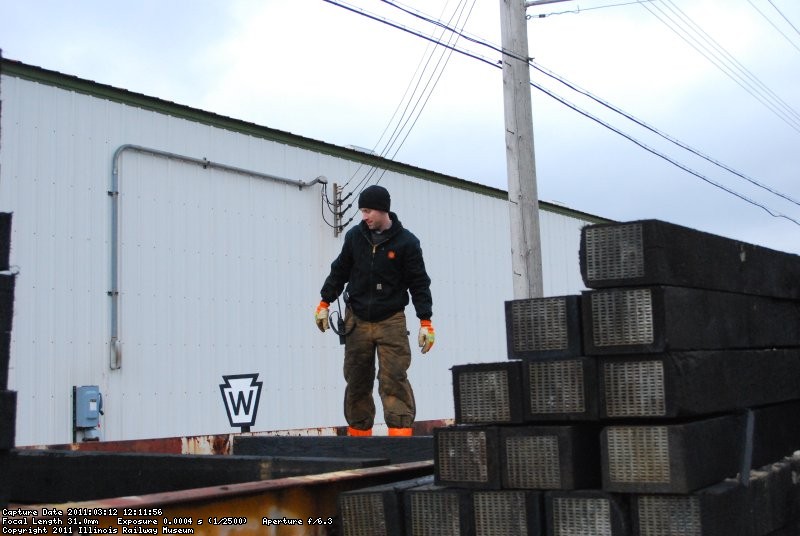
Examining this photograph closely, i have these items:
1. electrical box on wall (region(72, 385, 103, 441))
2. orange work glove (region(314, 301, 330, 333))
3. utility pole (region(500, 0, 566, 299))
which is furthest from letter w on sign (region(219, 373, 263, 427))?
utility pole (region(500, 0, 566, 299))

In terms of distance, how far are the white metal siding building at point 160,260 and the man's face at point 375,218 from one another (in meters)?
5.87

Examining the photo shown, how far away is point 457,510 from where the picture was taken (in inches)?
158

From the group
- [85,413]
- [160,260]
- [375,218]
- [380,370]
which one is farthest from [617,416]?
[160,260]

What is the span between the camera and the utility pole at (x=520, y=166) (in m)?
14.0

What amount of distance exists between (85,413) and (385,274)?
6052mm

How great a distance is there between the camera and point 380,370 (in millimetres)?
7812

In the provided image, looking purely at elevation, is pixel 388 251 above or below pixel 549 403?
above

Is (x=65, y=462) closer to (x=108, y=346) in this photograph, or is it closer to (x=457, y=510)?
(x=457, y=510)

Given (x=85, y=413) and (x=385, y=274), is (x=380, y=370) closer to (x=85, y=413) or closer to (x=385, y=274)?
(x=385, y=274)

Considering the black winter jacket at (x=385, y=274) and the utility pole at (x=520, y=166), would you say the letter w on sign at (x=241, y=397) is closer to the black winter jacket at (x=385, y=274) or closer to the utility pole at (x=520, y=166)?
the black winter jacket at (x=385, y=274)

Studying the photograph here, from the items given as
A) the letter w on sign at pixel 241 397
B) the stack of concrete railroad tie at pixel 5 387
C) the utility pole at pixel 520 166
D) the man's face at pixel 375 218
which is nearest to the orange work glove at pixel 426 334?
the man's face at pixel 375 218

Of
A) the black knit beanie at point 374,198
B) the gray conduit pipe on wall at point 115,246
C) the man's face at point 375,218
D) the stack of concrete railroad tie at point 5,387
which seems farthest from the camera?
the gray conduit pipe on wall at point 115,246

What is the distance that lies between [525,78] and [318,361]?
5.43 meters

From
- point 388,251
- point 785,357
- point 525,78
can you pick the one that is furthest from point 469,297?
point 785,357
